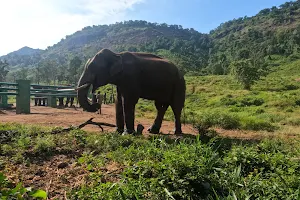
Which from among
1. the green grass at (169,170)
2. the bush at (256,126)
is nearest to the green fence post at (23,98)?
the green grass at (169,170)

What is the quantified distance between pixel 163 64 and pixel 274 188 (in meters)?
5.45

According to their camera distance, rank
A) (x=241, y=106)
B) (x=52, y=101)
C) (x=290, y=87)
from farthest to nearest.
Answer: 1. (x=290, y=87)
2. (x=241, y=106)
3. (x=52, y=101)

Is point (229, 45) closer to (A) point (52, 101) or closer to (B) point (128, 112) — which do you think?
(A) point (52, 101)

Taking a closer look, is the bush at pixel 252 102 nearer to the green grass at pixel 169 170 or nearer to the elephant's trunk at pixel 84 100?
the elephant's trunk at pixel 84 100

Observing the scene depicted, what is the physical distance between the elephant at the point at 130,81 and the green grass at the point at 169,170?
2.05 meters

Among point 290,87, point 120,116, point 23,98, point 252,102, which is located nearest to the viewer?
point 120,116

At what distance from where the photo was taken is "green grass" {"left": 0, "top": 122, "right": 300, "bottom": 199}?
10.8 ft

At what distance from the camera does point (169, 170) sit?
11.6 feet

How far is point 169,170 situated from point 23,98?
31.7 ft

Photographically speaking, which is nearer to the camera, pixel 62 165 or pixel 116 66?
pixel 62 165

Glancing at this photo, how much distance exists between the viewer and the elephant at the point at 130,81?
7.41 metres

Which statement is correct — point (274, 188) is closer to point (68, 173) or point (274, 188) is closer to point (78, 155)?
point (68, 173)

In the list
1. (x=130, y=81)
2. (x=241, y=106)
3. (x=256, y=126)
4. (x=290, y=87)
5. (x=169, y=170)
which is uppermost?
(x=290, y=87)

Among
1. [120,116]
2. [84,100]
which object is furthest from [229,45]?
[84,100]
